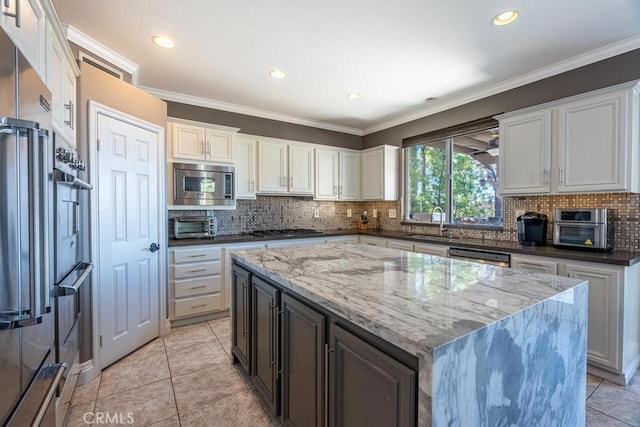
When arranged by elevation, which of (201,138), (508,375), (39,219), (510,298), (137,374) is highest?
(201,138)

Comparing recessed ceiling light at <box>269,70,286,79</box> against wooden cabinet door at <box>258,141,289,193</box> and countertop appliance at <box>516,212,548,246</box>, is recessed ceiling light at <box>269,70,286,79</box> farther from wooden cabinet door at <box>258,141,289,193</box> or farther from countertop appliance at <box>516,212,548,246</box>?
countertop appliance at <box>516,212,548,246</box>

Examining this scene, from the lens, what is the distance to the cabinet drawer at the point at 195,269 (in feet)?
10.5

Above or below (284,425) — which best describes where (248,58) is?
above

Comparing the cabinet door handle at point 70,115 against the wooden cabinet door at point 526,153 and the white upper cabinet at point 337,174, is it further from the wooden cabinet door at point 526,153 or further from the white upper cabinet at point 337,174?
the wooden cabinet door at point 526,153

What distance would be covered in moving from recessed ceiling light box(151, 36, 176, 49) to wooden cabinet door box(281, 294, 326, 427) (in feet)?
7.54

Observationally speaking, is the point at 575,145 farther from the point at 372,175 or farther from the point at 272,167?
the point at 272,167

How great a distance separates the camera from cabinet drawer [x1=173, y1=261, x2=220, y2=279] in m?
3.19

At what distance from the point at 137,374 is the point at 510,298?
2.62 meters

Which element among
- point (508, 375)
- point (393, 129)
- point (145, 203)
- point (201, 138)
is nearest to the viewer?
point (508, 375)

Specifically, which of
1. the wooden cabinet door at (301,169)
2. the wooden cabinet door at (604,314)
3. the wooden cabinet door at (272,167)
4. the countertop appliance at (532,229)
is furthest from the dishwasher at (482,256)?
the wooden cabinet door at (272,167)

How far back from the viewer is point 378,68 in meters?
2.96

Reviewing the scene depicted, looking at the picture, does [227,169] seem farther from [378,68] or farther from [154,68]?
[378,68]

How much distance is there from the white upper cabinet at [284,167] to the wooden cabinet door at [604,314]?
3204 mm

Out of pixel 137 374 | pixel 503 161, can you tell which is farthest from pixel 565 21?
pixel 137 374
